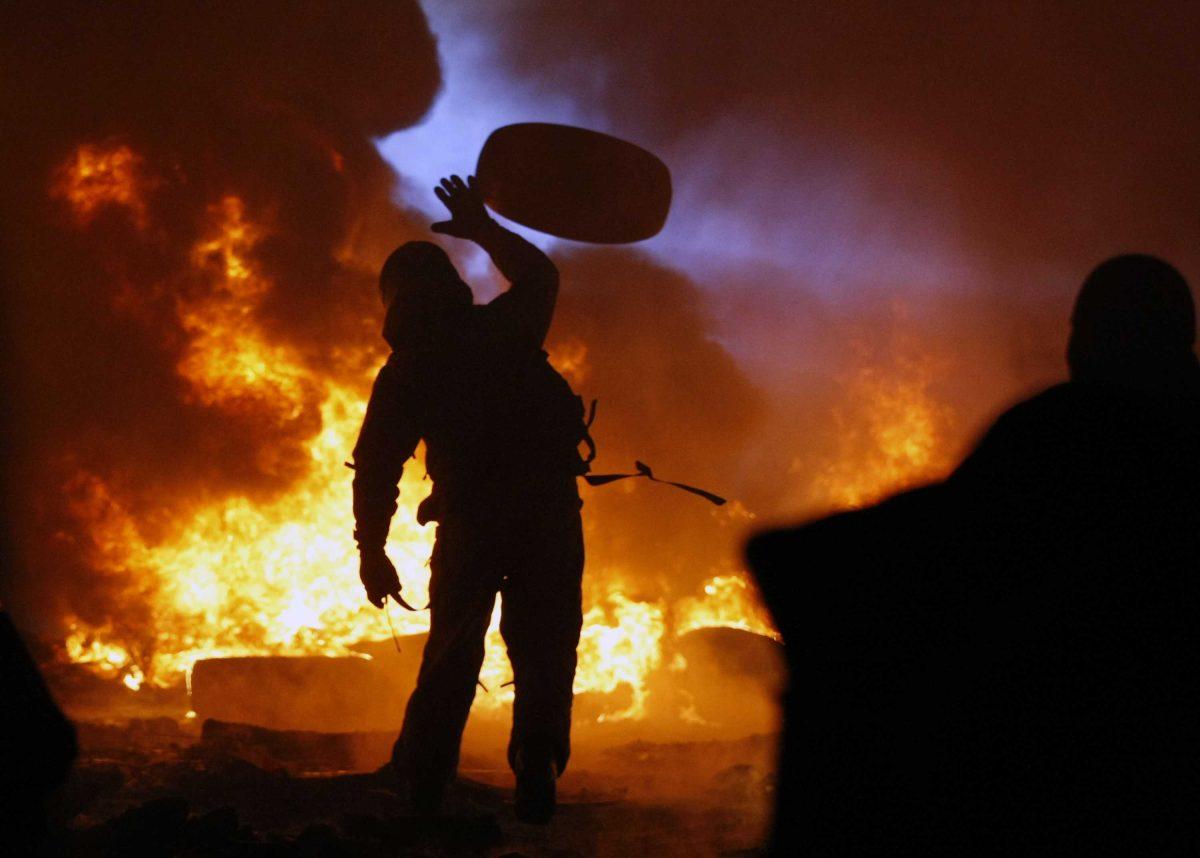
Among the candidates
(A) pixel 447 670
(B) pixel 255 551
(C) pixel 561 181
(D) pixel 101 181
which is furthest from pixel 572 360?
(A) pixel 447 670

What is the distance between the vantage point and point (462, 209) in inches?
191

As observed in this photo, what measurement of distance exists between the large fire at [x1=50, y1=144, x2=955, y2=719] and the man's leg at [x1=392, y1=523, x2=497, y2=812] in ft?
29.5

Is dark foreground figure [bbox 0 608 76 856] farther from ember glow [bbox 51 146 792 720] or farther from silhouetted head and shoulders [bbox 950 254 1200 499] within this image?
ember glow [bbox 51 146 792 720]

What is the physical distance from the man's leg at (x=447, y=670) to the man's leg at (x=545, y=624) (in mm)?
170

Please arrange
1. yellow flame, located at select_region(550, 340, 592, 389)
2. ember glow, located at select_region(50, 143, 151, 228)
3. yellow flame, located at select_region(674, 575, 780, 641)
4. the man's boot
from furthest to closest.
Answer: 1. yellow flame, located at select_region(550, 340, 592, 389)
2. yellow flame, located at select_region(674, 575, 780, 641)
3. ember glow, located at select_region(50, 143, 151, 228)
4. the man's boot

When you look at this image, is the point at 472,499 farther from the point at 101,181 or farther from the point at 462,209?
the point at 101,181

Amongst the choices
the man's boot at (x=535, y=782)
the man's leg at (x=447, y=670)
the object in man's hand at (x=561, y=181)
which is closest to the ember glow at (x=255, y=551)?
the object in man's hand at (x=561, y=181)

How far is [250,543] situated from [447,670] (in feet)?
33.4

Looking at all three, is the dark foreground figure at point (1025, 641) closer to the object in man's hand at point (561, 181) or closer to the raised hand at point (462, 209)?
the raised hand at point (462, 209)

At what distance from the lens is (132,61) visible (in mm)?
15750

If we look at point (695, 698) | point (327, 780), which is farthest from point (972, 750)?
point (695, 698)

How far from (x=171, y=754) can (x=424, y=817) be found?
14.0 feet

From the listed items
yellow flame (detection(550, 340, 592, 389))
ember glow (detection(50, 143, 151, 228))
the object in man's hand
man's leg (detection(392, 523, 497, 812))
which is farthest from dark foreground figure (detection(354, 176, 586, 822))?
ember glow (detection(50, 143, 151, 228))

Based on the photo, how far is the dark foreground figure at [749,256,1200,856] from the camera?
1250 mm
